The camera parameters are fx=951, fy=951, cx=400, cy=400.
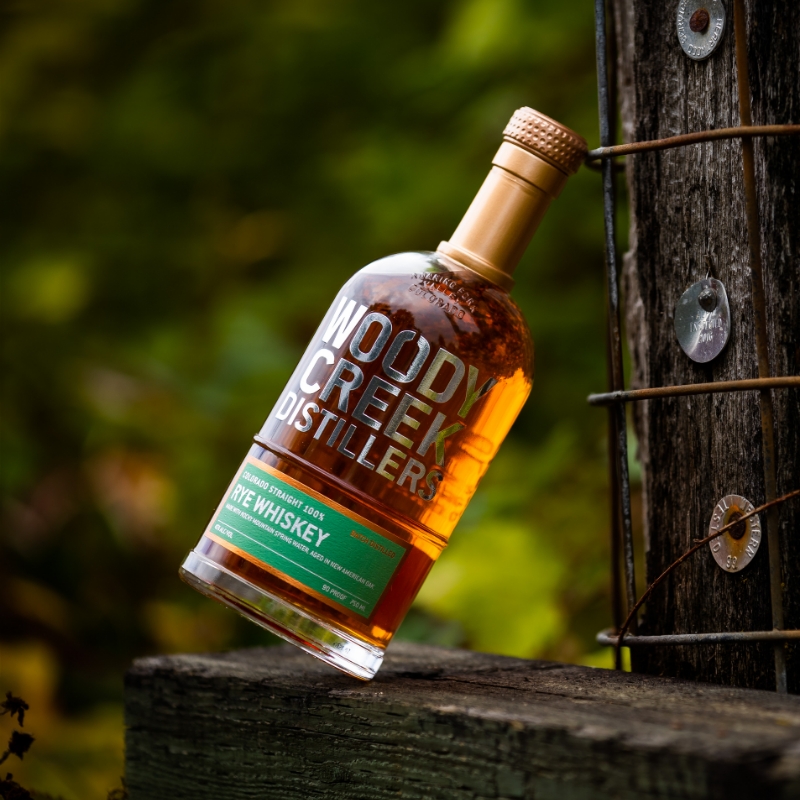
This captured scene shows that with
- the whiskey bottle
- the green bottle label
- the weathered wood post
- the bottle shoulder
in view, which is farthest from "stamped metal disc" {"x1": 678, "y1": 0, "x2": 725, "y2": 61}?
the green bottle label

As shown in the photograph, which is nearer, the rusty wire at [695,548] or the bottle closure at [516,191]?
the rusty wire at [695,548]

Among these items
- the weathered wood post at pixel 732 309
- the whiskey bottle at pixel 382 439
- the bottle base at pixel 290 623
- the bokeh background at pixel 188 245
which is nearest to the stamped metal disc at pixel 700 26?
the weathered wood post at pixel 732 309

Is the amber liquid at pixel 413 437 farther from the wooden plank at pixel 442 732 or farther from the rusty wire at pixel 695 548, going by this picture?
the rusty wire at pixel 695 548

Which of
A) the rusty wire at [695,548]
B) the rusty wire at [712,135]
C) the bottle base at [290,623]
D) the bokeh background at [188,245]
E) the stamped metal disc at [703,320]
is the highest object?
the bokeh background at [188,245]

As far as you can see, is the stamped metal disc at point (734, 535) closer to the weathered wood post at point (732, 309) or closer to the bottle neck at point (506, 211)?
the weathered wood post at point (732, 309)

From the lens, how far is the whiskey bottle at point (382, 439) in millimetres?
1023

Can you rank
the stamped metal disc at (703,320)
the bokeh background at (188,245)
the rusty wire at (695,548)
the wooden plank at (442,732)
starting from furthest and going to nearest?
1. the bokeh background at (188,245)
2. the stamped metal disc at (703,320)
3. the rusty wire at (695,548)
4. the wooden plank at (442,732)

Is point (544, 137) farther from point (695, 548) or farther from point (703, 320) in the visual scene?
point (695, 548)

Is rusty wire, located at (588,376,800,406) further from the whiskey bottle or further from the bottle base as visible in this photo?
the bottle base

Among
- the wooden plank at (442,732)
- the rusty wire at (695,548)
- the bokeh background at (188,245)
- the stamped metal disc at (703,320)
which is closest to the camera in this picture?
the wooden plank at (442,732)

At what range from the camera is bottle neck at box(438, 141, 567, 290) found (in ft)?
3.57

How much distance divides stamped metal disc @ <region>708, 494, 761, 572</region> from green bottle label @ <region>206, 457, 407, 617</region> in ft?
1.17

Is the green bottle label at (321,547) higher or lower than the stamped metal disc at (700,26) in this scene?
lower

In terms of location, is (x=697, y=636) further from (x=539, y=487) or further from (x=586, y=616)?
(x=539, y=487)
